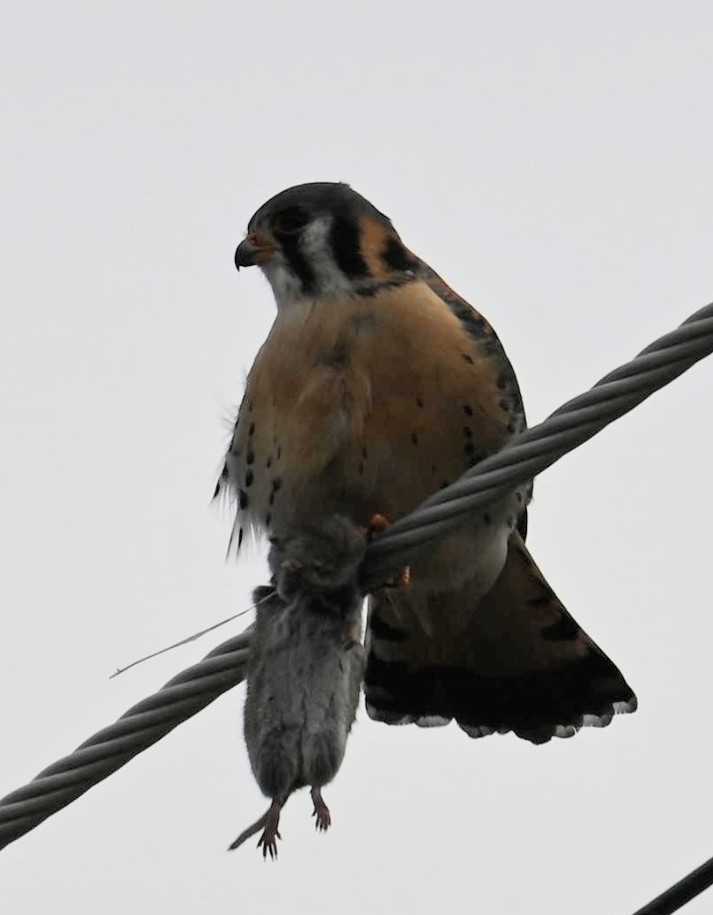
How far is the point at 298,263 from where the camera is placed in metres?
5.48

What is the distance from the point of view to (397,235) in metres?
5.71

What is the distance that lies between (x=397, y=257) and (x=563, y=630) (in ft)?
4.28

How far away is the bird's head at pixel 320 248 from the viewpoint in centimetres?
543

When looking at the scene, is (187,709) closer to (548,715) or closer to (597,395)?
(597,395)

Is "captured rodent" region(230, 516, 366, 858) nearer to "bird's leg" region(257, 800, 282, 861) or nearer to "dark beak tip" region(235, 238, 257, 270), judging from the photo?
"bird's leg" region(257, 800, 282, 861)

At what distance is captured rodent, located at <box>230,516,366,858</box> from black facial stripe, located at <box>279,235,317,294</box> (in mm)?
884

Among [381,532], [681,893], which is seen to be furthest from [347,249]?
[681,893]

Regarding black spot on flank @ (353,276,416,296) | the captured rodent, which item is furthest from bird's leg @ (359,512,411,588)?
black spot on flank @ (353,276,416,296)

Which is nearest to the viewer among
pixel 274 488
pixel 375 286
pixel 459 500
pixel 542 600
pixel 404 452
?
pixel 459 500

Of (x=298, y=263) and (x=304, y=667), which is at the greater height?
(x=298, y=263)

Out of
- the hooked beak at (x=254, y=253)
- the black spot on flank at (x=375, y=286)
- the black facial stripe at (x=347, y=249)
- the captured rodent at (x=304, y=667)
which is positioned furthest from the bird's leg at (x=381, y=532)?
the hooked beak at (x=254, y=253)

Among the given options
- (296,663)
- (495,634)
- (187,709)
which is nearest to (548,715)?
(495,634)

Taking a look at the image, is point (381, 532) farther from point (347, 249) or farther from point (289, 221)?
point (289, 221)

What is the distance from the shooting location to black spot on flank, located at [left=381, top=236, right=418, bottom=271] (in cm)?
554
